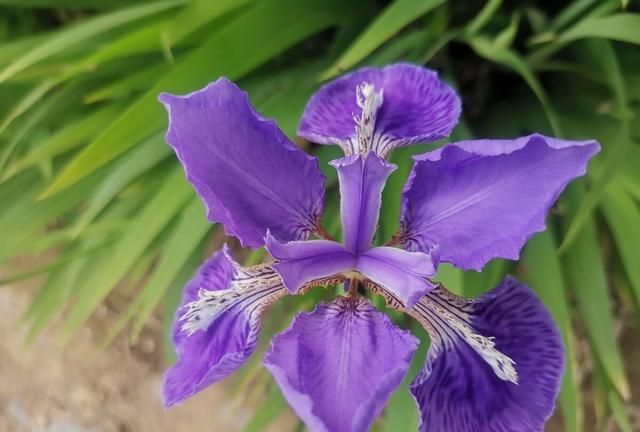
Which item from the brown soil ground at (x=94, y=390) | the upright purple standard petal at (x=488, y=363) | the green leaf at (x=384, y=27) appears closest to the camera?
the upright purple standard petal at (x=488, y=363)

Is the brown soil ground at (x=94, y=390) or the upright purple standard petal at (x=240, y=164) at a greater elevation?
the upright purple standard petal at (x=240, y=164)

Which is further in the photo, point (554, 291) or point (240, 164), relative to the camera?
point (554, 291)

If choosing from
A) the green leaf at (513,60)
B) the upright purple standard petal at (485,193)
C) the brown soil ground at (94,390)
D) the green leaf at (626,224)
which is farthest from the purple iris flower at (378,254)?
the brown soil ground at (94,390)

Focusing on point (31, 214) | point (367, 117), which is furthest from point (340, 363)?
point (31, 214)

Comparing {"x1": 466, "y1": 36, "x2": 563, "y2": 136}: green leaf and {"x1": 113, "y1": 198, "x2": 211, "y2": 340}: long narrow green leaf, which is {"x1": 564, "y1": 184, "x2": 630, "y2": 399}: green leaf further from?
{"x1": 113, "y1": 198, "x2": 211, "y2": 340}: long narrow green leaf

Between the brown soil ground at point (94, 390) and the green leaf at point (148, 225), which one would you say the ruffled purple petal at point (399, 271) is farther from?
→ the brown soil ground at point (94, 390)

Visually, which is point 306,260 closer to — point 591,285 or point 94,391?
point 591,285

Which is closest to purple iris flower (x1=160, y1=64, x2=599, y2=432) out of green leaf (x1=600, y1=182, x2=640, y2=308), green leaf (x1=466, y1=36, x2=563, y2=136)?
green leaf (x1=466, y1=36, x2=563, y2=136)
